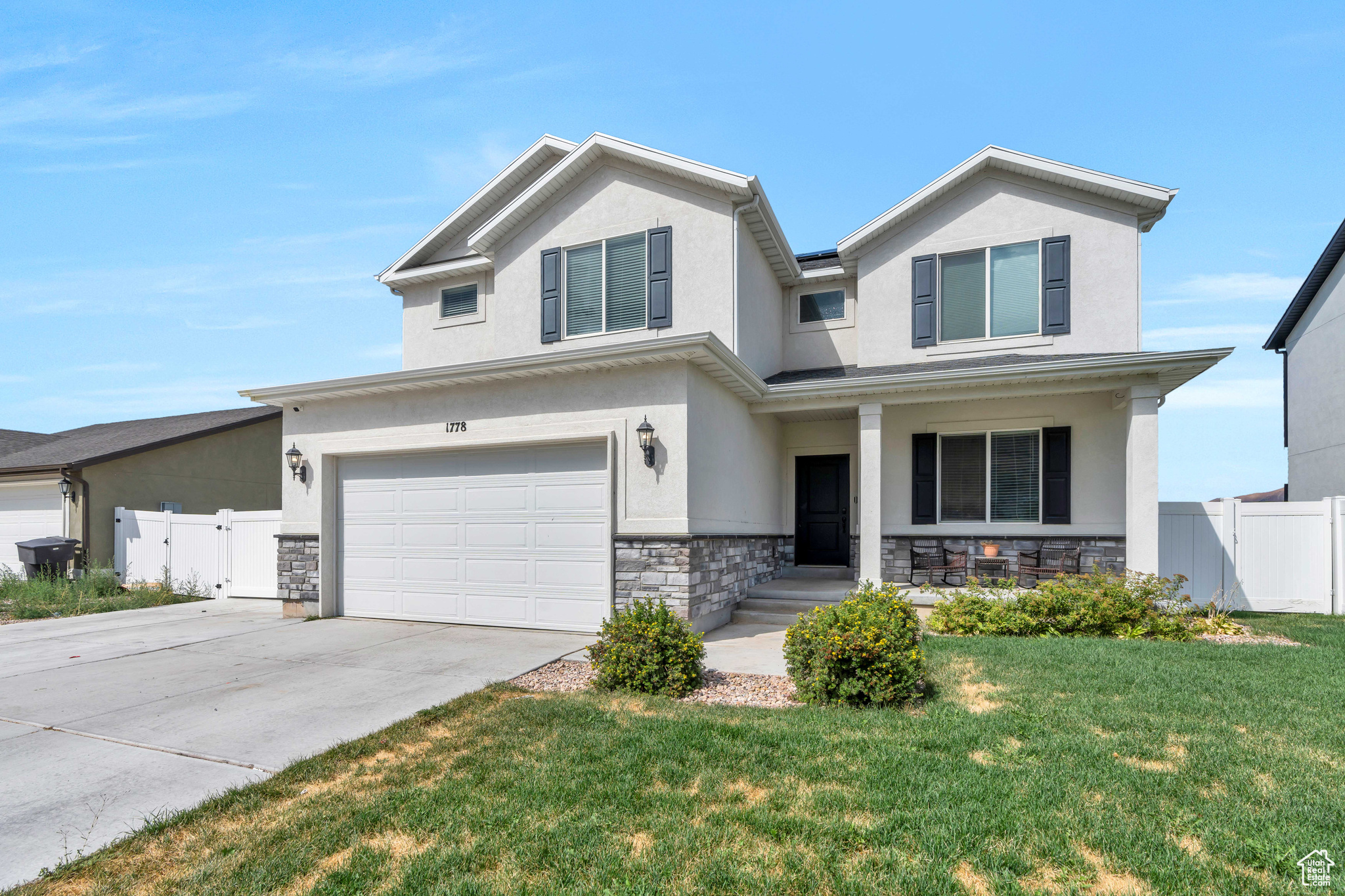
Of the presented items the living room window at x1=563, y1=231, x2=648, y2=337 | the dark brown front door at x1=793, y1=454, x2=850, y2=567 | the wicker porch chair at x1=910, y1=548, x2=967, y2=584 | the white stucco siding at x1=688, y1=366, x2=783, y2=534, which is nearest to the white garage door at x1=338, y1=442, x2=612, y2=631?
the white stucco siding at x1=688, y1=366, x2=783, y2=534

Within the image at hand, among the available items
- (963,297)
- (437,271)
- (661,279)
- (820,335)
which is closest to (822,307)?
(820,335)

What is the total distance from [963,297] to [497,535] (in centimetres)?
870

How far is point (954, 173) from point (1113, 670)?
28.3 ft

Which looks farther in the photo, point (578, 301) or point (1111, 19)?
point (578, 301)

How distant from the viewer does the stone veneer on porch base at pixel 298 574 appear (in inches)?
401

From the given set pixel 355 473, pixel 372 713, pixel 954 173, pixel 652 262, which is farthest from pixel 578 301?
pixel 372 713

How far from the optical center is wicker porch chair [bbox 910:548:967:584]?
36.2 feet

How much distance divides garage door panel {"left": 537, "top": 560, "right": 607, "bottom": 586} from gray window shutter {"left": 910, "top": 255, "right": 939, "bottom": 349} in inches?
272

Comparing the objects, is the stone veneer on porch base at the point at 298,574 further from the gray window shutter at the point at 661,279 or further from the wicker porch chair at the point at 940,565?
the wicker porch chair at the point at 940,565

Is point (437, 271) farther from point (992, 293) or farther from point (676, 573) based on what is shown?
point (992, 293)

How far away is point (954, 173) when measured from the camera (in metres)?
11.4

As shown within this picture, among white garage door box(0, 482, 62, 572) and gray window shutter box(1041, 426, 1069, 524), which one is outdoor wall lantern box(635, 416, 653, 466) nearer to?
gray window shutter box(1041, 426, 1069, 524)

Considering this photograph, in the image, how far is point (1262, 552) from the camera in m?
10.2

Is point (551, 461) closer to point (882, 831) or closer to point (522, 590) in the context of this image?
point (522, 590)
